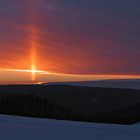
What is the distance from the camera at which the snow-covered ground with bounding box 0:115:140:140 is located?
6289 millimetres

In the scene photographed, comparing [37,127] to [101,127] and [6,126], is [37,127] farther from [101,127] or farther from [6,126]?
[101,127]

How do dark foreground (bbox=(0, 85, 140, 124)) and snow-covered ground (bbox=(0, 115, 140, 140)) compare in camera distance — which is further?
dark foreground (bbox=(0, 85, 140, 124))

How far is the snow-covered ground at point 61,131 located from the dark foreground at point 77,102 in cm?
1027

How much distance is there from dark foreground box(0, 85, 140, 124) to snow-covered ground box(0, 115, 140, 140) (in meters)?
10.3

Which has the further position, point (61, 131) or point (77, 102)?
point (77, 102)

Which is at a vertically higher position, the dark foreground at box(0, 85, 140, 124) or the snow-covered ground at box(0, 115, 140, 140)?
the dark foreground at box(0, 85, 140, 124)

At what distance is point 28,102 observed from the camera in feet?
68.9

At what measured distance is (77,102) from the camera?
34094 mm

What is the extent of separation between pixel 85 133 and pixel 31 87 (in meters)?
39.4

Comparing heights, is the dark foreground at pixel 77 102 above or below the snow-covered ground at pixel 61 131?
above

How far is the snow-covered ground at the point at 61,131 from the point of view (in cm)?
629

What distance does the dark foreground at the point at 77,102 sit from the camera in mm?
19438

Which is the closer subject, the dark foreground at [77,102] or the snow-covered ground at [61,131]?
the snow-covered ground at [61,131]

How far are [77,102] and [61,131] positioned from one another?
27664 mm
